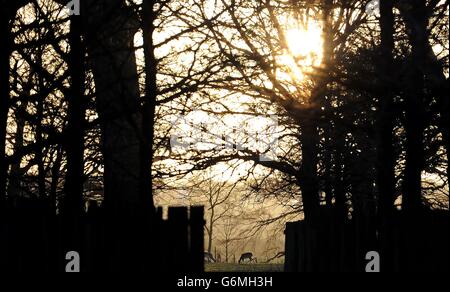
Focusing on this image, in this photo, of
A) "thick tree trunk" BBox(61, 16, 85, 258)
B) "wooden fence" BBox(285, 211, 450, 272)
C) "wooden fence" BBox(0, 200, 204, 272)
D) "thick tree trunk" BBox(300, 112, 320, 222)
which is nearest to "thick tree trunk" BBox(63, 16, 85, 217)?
"thick tree trunk" BBox(61, 16, 85, 258)

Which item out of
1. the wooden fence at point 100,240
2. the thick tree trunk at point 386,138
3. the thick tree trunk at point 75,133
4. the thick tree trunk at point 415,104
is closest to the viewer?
the thick tree trunk at point 415,104

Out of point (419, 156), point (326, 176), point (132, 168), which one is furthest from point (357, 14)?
point (419, 156)

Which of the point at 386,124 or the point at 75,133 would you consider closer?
the point at 75,133

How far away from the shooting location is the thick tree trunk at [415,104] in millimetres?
9422

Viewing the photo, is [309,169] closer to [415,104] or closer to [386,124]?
[386,124]

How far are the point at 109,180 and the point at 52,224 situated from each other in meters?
3.86

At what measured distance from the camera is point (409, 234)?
925 centimetres

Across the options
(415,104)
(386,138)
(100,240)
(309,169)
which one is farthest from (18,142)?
(415,104)

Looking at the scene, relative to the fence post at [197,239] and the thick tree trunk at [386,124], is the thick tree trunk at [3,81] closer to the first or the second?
the fence post at [197,239]

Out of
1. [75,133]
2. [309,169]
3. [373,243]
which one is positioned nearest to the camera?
[75,133]

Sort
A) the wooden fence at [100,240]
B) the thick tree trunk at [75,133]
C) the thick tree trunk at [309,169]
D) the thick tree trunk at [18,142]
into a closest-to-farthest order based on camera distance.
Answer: the thick tree trunk at [75,133] < the wooden fence at [100,240] < the thick tree trunk at [18,142] < the thick tree trunk at [309,169]

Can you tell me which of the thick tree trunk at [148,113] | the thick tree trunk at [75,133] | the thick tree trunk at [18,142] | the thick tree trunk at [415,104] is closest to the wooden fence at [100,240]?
the thick tree trunk at [75,133]

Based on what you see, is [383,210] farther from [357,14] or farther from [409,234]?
[357,14]

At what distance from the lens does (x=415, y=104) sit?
9.97m
